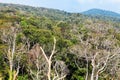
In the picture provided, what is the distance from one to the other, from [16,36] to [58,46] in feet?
19.2

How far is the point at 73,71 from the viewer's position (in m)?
34.4

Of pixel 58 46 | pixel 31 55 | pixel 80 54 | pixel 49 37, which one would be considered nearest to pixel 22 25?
pixel 49 37

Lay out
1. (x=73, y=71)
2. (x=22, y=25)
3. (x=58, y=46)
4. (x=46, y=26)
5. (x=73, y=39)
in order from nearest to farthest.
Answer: (x=73, y=71)
(x=58, y=46)
(x=73, y=39)
(x=22, y=25)
(x=46, y=26)

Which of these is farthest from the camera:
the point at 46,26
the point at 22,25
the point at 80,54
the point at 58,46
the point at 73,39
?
the point at 46,26

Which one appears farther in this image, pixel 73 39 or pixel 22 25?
pixel 22 25

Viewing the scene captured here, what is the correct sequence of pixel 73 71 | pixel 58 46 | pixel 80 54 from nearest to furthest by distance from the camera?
pixel 80 54
pixel 73 71
pixel 58 46

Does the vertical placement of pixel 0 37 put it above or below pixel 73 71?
above

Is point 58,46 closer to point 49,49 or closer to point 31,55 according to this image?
point 49,49

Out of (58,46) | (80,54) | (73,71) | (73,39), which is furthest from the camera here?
(73,39)

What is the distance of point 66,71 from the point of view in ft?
109

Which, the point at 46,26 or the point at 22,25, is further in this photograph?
the point at 46,26

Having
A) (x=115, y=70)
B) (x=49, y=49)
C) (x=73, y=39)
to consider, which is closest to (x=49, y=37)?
(x=73, y=39)

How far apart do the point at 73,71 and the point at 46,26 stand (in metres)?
24.9

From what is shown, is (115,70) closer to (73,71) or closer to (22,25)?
(73,71)
